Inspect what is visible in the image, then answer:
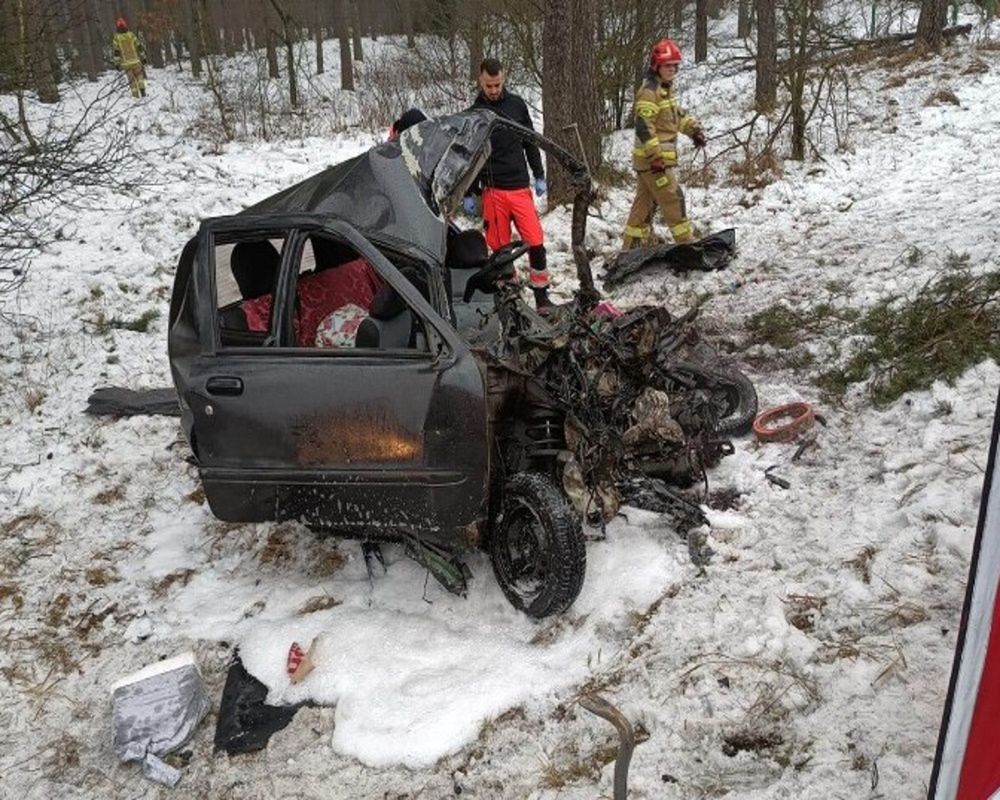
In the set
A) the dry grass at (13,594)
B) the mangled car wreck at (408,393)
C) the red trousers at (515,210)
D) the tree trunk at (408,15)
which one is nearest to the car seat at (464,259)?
the mangled car wreck at (408,393)

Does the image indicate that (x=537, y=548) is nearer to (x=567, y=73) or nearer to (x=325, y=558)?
(x=325, y=558)

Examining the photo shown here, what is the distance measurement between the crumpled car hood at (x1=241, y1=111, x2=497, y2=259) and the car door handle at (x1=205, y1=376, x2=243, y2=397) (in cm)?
92

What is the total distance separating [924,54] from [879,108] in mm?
3352

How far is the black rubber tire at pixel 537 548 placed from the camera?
3365mm

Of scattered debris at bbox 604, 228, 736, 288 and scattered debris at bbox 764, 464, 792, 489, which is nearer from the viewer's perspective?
scattered debris at bbox 764, 464, 792, 489

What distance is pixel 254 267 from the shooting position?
163 inches

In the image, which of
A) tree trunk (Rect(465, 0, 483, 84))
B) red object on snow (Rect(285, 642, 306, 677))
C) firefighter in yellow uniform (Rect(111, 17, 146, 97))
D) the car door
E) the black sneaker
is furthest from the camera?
firefighter in yellow uniform (Rect(111, 17, 146, 97))

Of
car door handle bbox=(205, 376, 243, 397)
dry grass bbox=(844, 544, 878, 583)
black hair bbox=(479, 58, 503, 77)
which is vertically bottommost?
dry grass bbox=(844, 544, 878, 583)

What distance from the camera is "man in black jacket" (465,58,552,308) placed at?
643 centimetres

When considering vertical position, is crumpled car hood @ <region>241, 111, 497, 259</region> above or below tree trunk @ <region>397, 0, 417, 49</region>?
below

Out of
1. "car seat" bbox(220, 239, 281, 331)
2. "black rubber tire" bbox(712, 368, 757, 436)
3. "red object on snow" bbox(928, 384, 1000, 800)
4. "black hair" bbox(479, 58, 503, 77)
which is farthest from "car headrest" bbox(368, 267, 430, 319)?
"black hair" bbox(479, 58, 503, 77)

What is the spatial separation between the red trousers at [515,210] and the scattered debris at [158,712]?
14.0ft

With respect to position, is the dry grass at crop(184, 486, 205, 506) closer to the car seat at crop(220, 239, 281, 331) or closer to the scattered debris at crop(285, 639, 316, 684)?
the car seat at crop(220, 239, 281, 331)

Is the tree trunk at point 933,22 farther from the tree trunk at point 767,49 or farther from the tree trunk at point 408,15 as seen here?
the tree trunk at point 408,15
